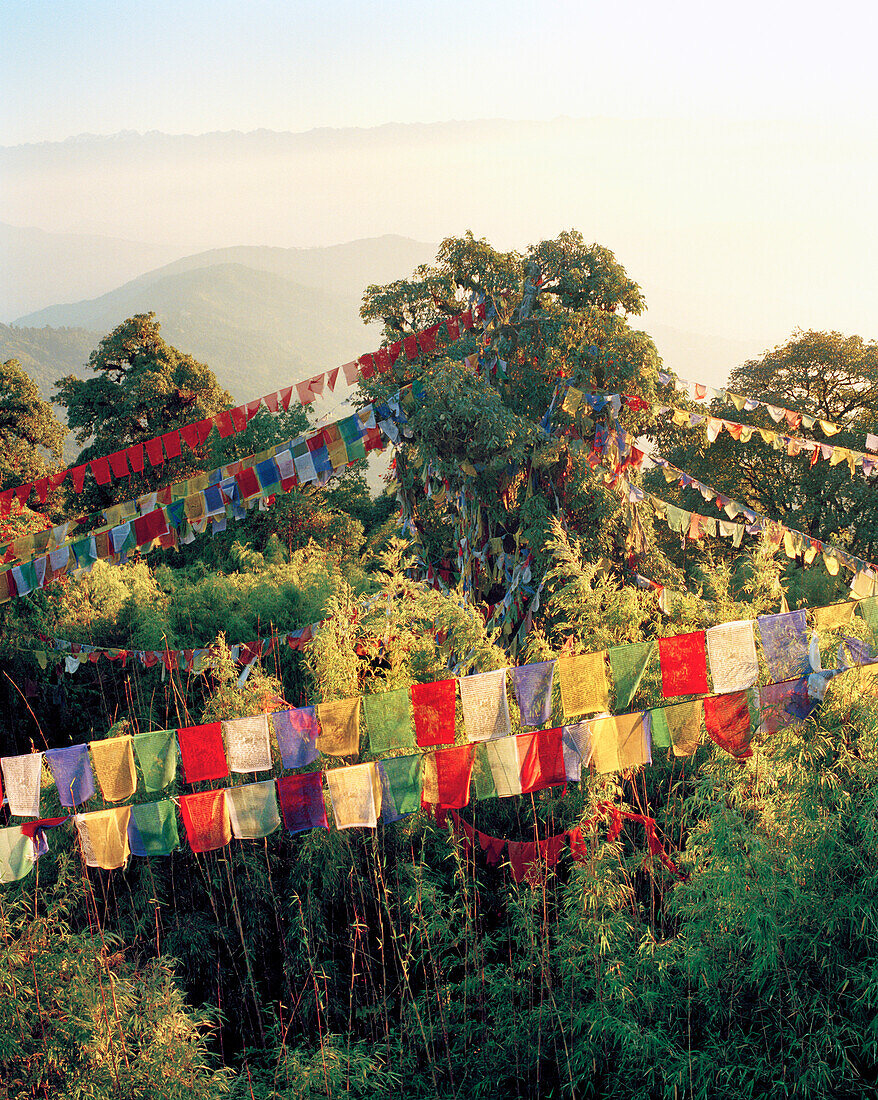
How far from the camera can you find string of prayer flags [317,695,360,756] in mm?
5434

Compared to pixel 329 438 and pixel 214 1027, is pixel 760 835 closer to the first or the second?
pixel 214 1027

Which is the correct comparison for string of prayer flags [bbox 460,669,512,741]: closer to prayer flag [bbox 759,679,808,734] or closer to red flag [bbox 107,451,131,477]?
prayer flag [bbox 759,679,808,734]

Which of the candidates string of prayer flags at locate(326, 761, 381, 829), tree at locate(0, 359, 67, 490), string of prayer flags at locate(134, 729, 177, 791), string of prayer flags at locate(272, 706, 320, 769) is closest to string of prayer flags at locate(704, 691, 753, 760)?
string of prayer flags at locate(326, 761, 381, 829)

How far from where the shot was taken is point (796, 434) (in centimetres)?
1539

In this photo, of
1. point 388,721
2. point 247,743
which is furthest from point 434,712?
point 247,743

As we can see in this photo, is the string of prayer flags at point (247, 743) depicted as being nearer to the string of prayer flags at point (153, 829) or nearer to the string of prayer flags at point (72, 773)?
the string of prayer flags at point (153, 829)

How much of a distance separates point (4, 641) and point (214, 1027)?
6749 millimetres

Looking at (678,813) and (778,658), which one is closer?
(778,658)

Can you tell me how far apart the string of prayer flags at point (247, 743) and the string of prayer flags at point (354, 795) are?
0.50m

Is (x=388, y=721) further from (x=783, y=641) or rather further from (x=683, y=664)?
(x=783, y=641)

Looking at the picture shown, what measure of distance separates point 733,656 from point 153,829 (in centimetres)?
396

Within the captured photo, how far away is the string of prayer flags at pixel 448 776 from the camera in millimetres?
5445

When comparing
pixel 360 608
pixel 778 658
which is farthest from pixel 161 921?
pixel 778 658

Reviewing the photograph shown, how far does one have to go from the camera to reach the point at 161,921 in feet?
21.3
